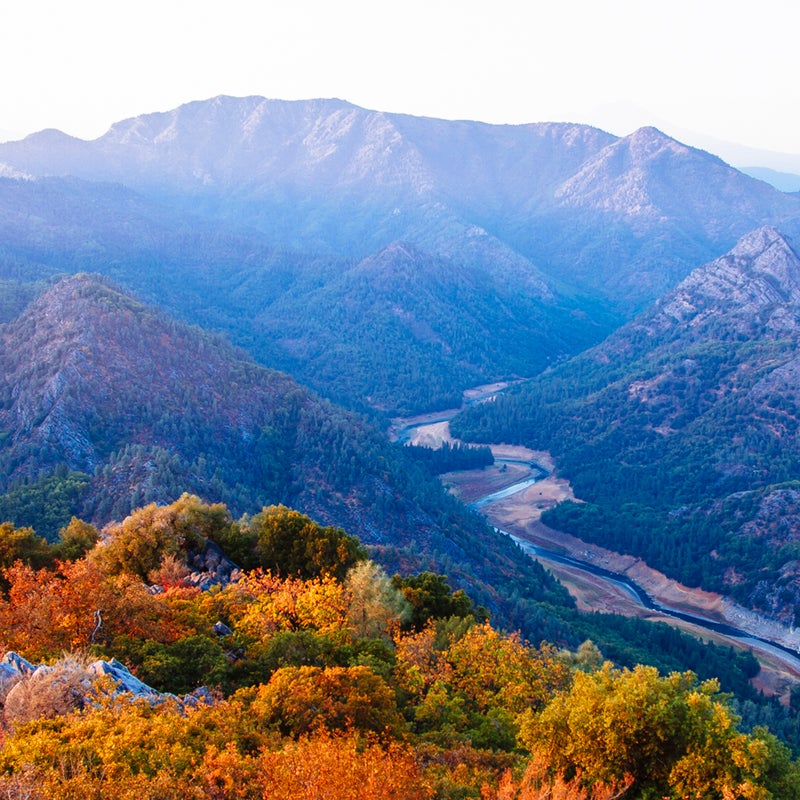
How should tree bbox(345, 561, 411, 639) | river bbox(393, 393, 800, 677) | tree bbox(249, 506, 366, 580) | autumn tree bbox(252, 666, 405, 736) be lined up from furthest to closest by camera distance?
river bbox(393, 393, 800, 677)
tree bbox(249, 506, 366, 580)
tree bbox(345, 561, 411, 639)
autumn tree bbox(252, 666, 405, 736)

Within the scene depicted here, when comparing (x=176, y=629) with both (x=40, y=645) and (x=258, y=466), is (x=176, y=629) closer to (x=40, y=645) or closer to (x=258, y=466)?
(x=40, y=645)

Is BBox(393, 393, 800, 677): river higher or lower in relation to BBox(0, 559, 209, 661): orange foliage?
lower

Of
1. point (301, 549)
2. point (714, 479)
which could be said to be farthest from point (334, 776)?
point (714, 479)

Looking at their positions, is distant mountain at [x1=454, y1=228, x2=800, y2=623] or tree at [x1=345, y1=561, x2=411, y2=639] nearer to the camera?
tree at [x1=345, y1=561, x2=411, y2=639]

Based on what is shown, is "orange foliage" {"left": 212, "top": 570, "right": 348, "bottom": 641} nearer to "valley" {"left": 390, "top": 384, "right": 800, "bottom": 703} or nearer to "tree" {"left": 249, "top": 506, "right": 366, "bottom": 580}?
"tree" {"left": 249, "top": 506, "right": 366, "bottom": 580}

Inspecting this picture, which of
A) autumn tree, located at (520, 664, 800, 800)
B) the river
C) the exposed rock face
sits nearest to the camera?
the exposed rock face

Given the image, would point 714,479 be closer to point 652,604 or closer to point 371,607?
point 652,604

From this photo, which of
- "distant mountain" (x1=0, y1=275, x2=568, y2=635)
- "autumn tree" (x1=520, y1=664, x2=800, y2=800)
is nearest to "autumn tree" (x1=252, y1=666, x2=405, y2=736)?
"autumn tree" (x1=520, y1=664, x2=800, y2=800)

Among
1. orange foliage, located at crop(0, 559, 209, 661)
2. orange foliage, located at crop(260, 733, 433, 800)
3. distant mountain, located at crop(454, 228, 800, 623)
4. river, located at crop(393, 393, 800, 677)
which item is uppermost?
orange foliage, located at crop(260, 733, 433, 800)

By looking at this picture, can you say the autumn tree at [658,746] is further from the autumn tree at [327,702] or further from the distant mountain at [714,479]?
the distant mountain at [714,479]
